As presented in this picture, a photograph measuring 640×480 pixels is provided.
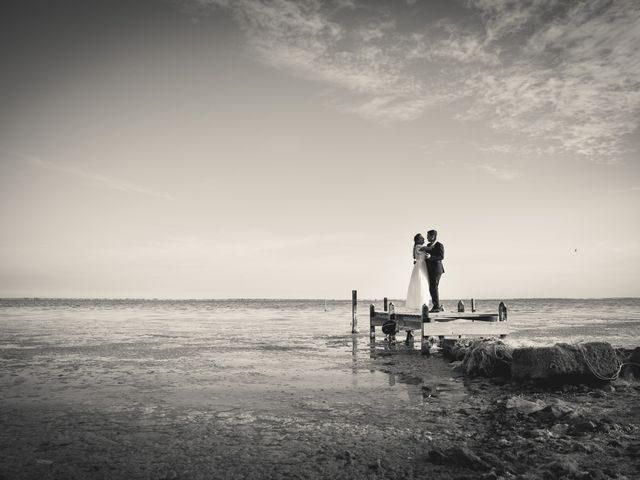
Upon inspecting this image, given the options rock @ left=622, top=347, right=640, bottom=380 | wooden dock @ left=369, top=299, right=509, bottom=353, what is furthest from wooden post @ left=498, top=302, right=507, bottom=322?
rock @ left=622, top=347, right=640, bottom=380

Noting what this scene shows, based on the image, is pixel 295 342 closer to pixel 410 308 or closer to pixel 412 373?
pixel 410 308

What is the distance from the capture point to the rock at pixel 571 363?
726cm

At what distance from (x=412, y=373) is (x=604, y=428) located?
469cm

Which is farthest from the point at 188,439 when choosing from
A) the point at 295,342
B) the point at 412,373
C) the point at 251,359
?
the point at 295,342

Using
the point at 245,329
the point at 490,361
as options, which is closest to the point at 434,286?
the point at 490,361

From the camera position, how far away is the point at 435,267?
41.7ft

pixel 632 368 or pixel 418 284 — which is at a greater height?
pixel 418 284

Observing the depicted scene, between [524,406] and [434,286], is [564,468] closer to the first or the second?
[524,406]

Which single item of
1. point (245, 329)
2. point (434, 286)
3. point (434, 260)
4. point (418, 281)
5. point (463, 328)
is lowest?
point (245, 329)

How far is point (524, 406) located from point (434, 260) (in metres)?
6.93

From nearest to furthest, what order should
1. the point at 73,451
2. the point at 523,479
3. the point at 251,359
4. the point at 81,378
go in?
the point at 523,479 < the point at 73,451 < the point at 81,378 < the point at 251,359

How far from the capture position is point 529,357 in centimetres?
778

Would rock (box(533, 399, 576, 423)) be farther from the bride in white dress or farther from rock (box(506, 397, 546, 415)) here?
the bride in white dress

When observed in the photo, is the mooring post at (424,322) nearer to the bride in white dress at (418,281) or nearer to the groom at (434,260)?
the groom at (434,260)
